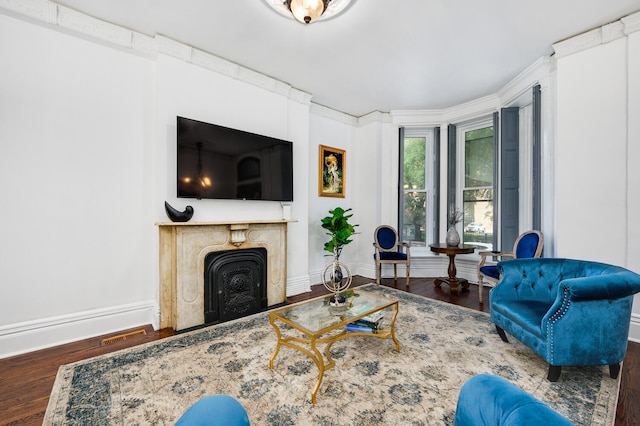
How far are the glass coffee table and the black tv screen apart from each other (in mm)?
1685

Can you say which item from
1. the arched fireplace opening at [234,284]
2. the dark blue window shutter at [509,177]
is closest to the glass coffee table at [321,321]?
the arched fireplace opening at [234,284]

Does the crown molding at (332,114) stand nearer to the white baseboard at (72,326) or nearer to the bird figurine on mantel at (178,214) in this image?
the bird figurine on mantel at (178,214)

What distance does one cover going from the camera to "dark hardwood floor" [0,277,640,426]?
1692 mm

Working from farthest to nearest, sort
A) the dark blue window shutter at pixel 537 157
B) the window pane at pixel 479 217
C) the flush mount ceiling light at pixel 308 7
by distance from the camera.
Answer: the window pane at pixel 479 217, the dark blue window shutter at pixel 537 157, the flush mount ceiling light at pixel 308 7

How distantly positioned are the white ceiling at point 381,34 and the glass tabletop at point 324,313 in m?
2.62

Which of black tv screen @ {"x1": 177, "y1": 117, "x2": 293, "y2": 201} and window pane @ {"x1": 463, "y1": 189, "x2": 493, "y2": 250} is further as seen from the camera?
window pane @ {"x1": 463, "y1": 189, "x2": 493, "y2": 250}

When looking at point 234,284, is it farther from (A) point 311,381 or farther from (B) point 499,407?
(B) point 499,407

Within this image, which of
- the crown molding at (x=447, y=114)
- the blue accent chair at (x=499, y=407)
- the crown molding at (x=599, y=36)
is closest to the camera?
the blue accent chair at (x=499, y=407)

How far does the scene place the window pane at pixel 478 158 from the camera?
15.8 feet

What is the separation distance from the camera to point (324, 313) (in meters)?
2.26

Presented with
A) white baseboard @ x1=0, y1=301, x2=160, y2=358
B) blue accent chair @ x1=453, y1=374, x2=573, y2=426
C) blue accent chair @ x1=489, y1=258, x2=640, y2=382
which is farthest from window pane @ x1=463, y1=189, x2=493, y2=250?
white baseboard @ x1=0, y1=301, x2=160, y2=358

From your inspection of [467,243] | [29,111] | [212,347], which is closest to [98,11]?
[29,111]

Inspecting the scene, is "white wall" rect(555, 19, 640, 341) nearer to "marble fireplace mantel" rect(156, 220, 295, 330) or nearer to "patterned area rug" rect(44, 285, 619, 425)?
"patterned area rug" rect(44, 285, 619, 425)

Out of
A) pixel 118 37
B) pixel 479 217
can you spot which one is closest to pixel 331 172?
pixel 479 217
